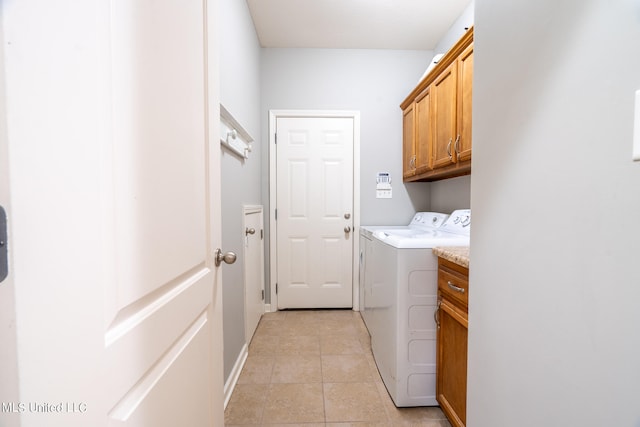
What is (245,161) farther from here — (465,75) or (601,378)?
(601,378)

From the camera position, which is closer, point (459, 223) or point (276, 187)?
point (459, 223)

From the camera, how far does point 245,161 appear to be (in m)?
2.09

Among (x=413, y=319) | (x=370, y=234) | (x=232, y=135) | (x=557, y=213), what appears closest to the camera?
(x=557, y=213)

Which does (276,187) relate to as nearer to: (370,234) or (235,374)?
(370,234)

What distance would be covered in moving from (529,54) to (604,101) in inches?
9.1

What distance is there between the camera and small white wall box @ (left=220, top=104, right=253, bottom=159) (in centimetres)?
151

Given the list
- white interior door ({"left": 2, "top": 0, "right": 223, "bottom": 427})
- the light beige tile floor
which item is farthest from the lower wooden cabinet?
white interior door ({"left": 2, "top": 0, "right": 223, "bottom": 427})

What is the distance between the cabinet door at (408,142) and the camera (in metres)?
2.50

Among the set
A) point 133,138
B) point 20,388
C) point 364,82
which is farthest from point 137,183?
point 364,82

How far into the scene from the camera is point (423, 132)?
2.27 m

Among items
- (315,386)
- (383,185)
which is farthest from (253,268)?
(383,185)

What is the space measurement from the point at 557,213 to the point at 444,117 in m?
1.54

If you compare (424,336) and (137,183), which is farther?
(424,336)

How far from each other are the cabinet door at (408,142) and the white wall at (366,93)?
80 mm
